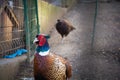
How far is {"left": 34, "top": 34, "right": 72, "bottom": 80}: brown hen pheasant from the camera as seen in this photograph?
12.3ft

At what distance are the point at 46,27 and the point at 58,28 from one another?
444 millimetres

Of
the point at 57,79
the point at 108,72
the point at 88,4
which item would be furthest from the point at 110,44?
the point at 88,4

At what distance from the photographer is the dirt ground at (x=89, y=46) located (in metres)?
5.61

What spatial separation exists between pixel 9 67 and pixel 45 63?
64.4 inches

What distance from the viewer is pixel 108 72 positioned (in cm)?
566

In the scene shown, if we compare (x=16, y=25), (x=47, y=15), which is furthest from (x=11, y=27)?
(x=47, y=15)

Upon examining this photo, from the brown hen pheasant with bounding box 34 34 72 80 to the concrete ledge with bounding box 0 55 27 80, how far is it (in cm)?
130

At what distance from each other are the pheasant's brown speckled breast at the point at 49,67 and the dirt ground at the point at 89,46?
146 cm

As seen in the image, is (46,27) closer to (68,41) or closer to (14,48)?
(68,41)

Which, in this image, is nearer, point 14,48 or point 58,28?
point 14,48

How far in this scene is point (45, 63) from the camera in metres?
3.80

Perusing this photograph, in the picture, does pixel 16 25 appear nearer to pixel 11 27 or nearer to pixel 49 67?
pixel 11 27

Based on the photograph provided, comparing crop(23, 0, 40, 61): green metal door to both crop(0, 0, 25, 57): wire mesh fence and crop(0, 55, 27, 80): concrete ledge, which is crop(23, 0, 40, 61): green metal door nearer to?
crop(0, 0, 25, 57): wire mesh fence

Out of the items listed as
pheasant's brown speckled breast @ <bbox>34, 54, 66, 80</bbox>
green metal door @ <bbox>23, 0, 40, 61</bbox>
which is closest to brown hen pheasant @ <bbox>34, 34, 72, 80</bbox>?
pheasant's brown speckled breast @ <bbox>34, 54, 66, 80</bbox>
